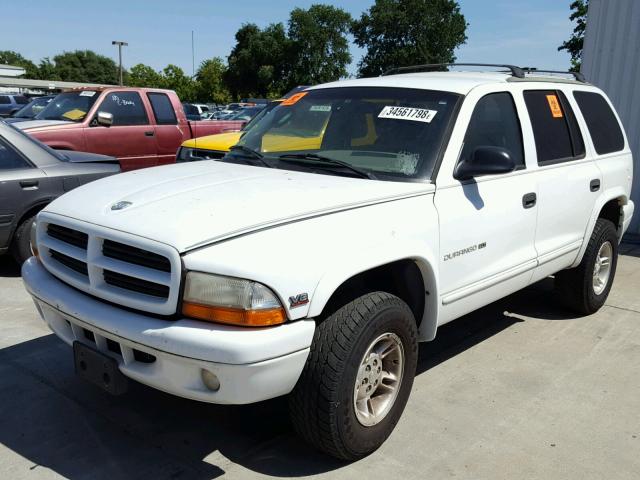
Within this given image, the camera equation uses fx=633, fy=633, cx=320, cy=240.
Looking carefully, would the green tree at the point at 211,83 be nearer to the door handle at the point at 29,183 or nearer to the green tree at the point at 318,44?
the green tree at the point at 318,44

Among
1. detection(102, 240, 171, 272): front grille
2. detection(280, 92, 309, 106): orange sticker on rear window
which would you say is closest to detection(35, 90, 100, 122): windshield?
detection(280, 92, 309, 106): orange sticker on rear window

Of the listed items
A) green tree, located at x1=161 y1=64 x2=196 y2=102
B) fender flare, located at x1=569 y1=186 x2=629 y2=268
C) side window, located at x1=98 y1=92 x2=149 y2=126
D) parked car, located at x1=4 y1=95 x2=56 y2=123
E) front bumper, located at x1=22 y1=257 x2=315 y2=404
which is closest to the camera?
front bumper, located at x1=22 y1=257 x2=315 y2=404

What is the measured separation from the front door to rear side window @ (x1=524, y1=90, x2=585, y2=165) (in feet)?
0.81

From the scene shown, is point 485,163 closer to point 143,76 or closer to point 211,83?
point 211,83

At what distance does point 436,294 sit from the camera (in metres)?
3.35

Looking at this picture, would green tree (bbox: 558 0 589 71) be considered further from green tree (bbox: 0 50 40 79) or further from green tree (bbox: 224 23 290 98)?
green tree (bbox: 0 50 40 79)

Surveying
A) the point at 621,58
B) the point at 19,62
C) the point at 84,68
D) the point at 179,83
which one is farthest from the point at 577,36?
the point at 19,62

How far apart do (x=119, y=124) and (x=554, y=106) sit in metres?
7.20

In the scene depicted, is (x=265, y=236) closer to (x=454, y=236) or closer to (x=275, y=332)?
(x=275, y=332)

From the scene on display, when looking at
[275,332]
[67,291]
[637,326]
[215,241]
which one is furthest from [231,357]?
[637,326]

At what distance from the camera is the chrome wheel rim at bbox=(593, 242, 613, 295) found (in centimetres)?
526

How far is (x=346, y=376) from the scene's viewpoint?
276 centimetres

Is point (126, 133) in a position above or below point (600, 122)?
below

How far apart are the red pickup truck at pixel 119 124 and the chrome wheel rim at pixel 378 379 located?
726 cm
